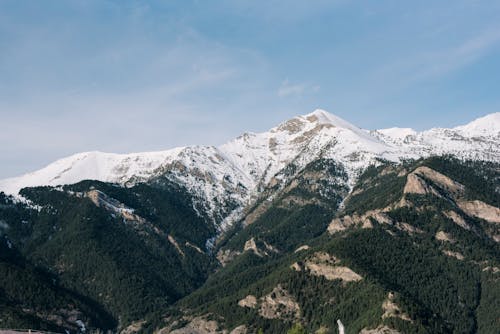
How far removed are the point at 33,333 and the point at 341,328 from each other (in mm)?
36802

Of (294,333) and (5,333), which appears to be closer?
(5,333)

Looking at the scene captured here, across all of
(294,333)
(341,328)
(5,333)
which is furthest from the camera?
(294,333)

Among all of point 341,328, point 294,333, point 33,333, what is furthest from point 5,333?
point 294,333

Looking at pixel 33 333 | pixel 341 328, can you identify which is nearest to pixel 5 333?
pixel 33 333

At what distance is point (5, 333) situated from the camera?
73.2m

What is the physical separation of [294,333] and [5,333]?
8084 cm

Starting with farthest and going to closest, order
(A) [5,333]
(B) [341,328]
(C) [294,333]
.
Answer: (C) [294,333] < (A) [5,333] < (B) [341,328]

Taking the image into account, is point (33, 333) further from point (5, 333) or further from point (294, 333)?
point (294, 333)

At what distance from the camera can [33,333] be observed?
77.3 m

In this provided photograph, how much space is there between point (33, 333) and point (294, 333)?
76279mm

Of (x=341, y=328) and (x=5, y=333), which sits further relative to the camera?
(x=5, y=333)

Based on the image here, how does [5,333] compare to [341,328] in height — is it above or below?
below

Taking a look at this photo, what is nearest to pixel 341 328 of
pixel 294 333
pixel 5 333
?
pixel 5 333

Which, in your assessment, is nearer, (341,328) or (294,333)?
(341,328)
